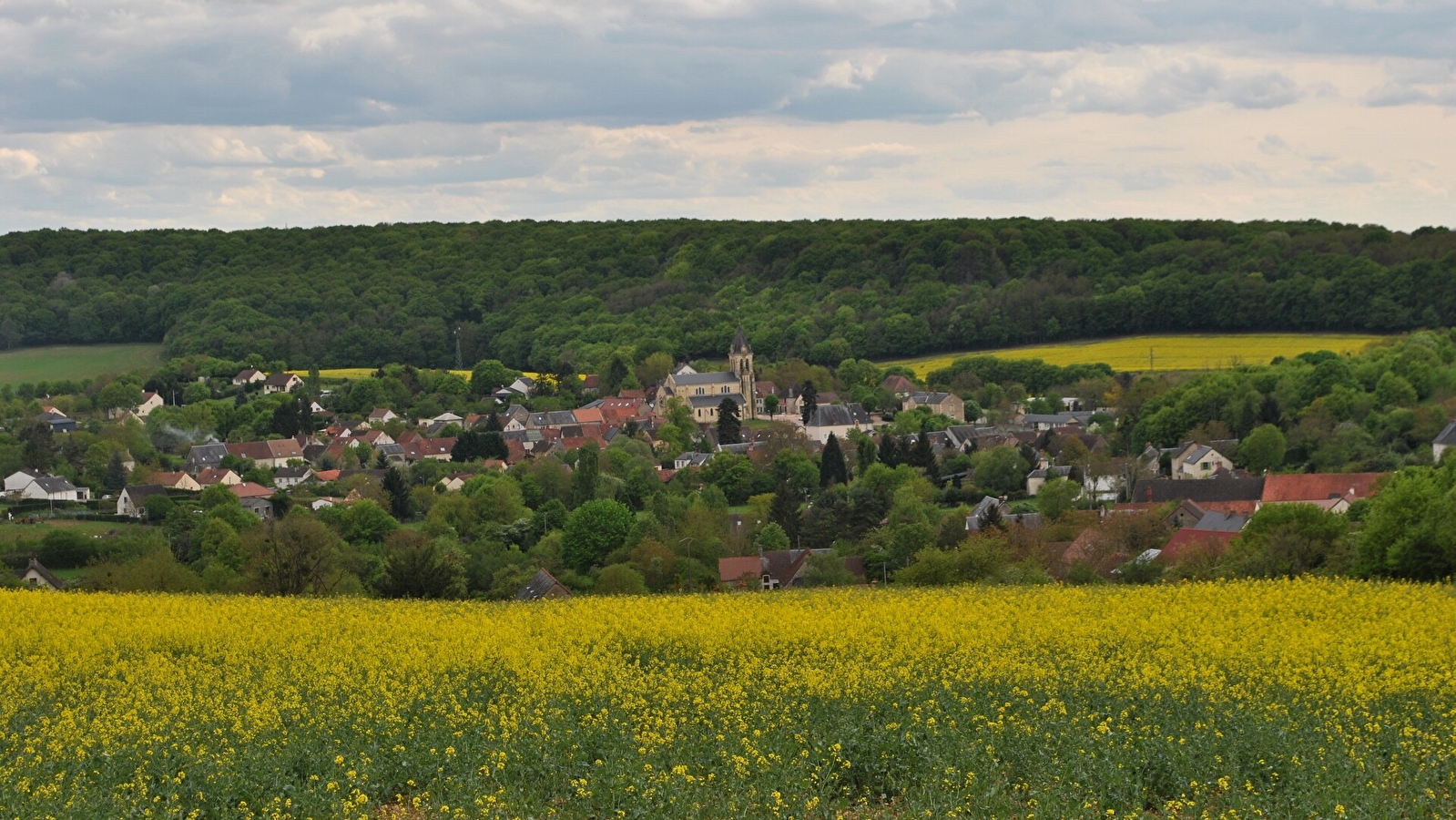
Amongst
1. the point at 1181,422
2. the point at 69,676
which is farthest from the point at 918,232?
the point at 69,676

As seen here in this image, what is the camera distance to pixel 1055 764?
40.3 feet

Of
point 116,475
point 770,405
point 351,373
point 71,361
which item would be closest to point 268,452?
point 116,475

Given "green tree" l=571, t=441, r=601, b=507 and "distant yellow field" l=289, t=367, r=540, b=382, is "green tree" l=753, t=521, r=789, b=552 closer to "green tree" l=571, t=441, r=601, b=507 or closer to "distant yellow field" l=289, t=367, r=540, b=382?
"green tree" l=571, t=441, r=601, b=507

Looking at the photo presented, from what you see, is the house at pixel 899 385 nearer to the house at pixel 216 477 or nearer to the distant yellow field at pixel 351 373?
the distant yellow field at pixel 351 373

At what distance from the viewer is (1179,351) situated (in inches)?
4702

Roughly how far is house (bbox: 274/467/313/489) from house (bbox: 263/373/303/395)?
1431 inches

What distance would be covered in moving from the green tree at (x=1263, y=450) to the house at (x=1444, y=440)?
6704 mm

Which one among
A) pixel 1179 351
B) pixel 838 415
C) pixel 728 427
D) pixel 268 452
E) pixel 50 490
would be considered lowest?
pixel 268 452

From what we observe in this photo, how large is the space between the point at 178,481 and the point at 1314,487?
53.6 meters

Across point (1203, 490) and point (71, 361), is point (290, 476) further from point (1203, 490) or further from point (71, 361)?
point (71, 361)

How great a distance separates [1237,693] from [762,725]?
4278 millimetres

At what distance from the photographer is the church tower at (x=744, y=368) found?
123 metres

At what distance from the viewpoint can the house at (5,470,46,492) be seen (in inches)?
3081

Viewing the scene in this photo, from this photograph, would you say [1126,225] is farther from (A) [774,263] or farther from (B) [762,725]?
(B) [762,725]
